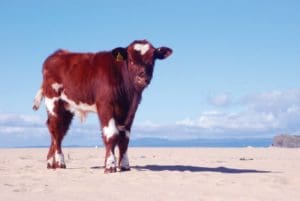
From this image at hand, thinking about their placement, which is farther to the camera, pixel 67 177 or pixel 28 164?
pixel 28 164

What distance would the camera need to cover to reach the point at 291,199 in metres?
8.88

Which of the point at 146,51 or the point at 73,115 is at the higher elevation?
the point at 146,51

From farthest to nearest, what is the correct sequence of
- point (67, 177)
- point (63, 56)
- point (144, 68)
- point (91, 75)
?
point (63, 56) → point (91, 75) → point (144, 68) → point (67, 177)

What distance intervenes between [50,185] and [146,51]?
399 cm

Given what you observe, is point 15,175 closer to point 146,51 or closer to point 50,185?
point 50,185

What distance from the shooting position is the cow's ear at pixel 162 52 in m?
12.4

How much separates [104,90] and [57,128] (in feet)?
7.20

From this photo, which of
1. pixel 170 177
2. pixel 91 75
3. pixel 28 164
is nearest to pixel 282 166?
pixel 170 177

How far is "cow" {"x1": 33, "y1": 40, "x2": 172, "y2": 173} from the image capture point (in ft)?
39.6

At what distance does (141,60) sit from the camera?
39.6ft

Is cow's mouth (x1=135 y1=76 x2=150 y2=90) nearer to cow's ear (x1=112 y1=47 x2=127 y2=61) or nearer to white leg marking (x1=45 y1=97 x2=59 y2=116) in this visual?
cow's ear (x1=112 y1=47 x2=127 y2=61)

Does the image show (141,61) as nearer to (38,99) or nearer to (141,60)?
(141,60)

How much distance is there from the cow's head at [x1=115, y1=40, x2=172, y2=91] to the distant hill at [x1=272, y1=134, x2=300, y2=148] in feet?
53.5

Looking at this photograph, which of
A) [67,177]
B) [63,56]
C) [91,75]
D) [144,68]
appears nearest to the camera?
[67,177]
